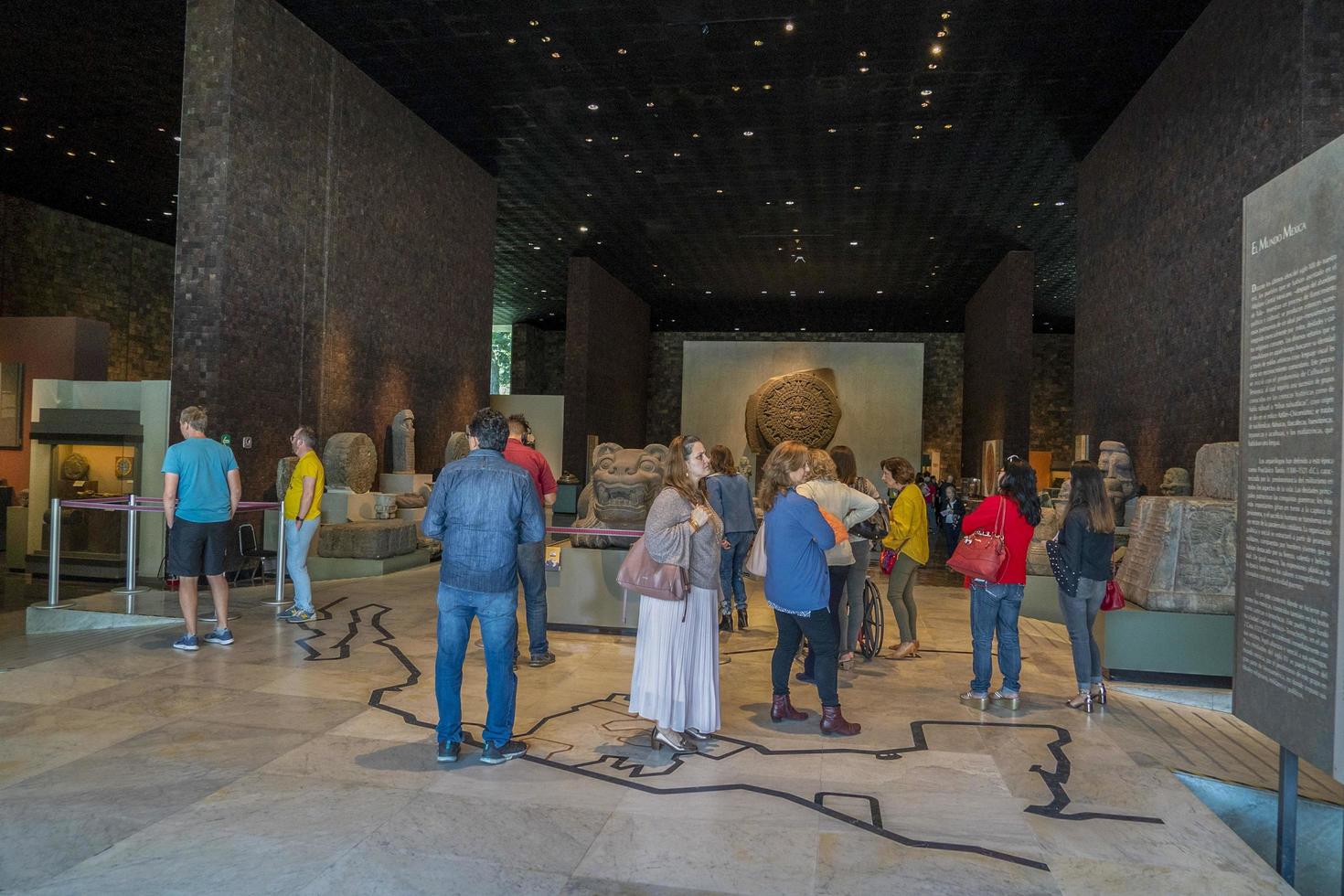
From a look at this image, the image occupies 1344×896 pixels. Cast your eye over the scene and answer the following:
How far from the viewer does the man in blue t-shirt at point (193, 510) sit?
5.53 meters

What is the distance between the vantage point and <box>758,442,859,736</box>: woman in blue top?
4273mm

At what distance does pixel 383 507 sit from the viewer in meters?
10.9

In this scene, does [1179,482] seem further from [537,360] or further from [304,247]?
[537,360]

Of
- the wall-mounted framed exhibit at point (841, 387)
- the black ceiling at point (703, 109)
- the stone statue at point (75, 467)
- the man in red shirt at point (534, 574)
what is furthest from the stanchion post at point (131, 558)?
the wall-mounted framed exhibit at point (841, 387)

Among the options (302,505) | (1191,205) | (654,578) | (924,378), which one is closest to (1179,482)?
(1191,205)

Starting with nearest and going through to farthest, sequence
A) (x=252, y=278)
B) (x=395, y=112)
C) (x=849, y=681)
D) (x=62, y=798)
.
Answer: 1. (x=62, y=798)
2. (x=849, y=681)
3. (x=252, y=278)
4. (x=395, y=112)

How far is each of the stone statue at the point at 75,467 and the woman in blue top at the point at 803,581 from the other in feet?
29.4

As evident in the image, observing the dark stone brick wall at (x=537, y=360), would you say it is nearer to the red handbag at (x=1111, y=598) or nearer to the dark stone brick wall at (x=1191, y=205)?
the dark stone brick wall at (x=1191, y=205)

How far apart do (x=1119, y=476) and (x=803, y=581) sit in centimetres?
765

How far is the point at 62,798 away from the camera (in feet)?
10.8

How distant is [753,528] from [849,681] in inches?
60.1

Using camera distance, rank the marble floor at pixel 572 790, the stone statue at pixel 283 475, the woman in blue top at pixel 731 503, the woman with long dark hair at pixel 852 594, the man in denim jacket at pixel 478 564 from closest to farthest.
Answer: the marble floor at pixel 572 790
the man in denim jacket at pixel 478 564
the woman with long dark hair at pixel 852 594
the woman in blue top at pixel 731 503
the stone statue at pixel 283 475

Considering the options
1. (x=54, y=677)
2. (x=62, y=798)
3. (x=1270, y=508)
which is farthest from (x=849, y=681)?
(x=54, y=677)

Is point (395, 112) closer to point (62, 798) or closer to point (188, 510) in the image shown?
point (188, 510)
